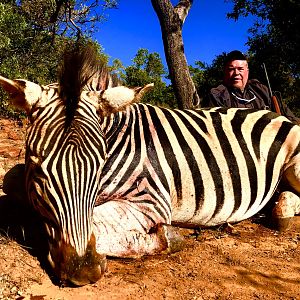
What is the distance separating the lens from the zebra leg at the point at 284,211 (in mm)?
3531

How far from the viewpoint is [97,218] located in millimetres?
2555

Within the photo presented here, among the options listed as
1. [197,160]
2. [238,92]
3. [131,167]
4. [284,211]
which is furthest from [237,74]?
[131,167]

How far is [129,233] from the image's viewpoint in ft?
8.57

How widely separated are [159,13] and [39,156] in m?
5.77

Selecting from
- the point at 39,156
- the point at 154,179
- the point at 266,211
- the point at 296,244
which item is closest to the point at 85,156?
the point at 39,156

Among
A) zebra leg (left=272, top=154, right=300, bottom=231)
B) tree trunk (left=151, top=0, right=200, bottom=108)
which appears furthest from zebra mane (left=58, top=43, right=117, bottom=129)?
tree trunk (left=151, top=0, right=200, bottom=108)

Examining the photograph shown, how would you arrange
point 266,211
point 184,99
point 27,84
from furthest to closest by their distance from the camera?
point 184,99, point 266,211, point 27,84

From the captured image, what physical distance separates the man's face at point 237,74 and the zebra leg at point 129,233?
10.2 ft

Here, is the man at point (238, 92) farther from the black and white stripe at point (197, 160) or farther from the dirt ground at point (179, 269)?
the dirt ground at point (179, 269)

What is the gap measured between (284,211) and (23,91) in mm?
2465

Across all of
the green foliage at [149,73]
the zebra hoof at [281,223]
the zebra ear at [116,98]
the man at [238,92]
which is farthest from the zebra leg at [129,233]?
the green foliage at [149,73]

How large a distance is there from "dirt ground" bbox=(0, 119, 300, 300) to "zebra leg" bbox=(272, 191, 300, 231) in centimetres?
15

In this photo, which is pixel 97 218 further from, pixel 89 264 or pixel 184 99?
pixel 184 99

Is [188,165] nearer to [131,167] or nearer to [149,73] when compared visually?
[131,167]
